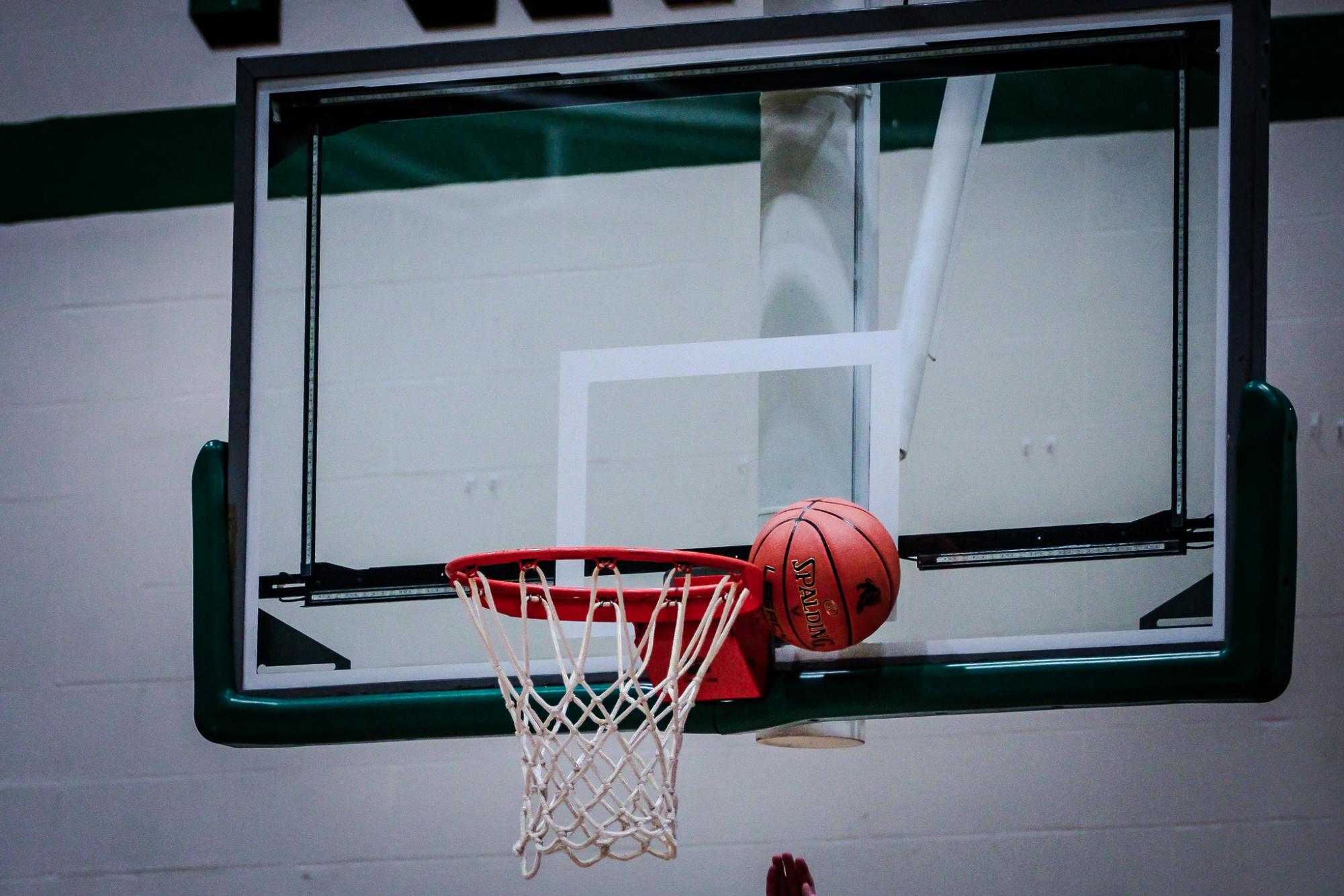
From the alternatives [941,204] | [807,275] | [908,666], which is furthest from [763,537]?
[941,204]

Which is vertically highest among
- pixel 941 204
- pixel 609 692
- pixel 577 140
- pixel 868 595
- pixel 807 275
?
pixel 577 140

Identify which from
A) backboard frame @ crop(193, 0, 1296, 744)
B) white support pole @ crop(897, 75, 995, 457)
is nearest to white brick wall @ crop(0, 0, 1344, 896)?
backboard frame @ crop(193, 0, 1296, 744)

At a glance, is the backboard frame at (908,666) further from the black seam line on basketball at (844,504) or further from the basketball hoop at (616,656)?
the black seam line on basketball at (844,504)

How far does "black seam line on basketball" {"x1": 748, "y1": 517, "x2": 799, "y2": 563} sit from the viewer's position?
190 centimetres

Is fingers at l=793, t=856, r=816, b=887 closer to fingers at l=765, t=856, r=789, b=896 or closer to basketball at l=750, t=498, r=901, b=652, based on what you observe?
fingers at l=765, t=856, r=789, b=896

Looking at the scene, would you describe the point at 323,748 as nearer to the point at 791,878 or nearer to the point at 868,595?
the point at 791,878

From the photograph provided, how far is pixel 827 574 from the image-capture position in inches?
71.6

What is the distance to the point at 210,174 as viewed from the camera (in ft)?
10.9

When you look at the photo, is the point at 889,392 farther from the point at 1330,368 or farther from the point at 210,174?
the point at 210,174

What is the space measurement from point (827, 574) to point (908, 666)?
0.89 feet

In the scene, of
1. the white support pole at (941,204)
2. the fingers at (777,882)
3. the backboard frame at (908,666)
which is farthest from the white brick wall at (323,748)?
the white support pole at (941,204)

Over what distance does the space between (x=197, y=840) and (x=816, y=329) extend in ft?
6.29

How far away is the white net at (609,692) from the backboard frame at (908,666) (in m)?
0.10

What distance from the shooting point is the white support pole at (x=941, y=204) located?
217 centimetres
